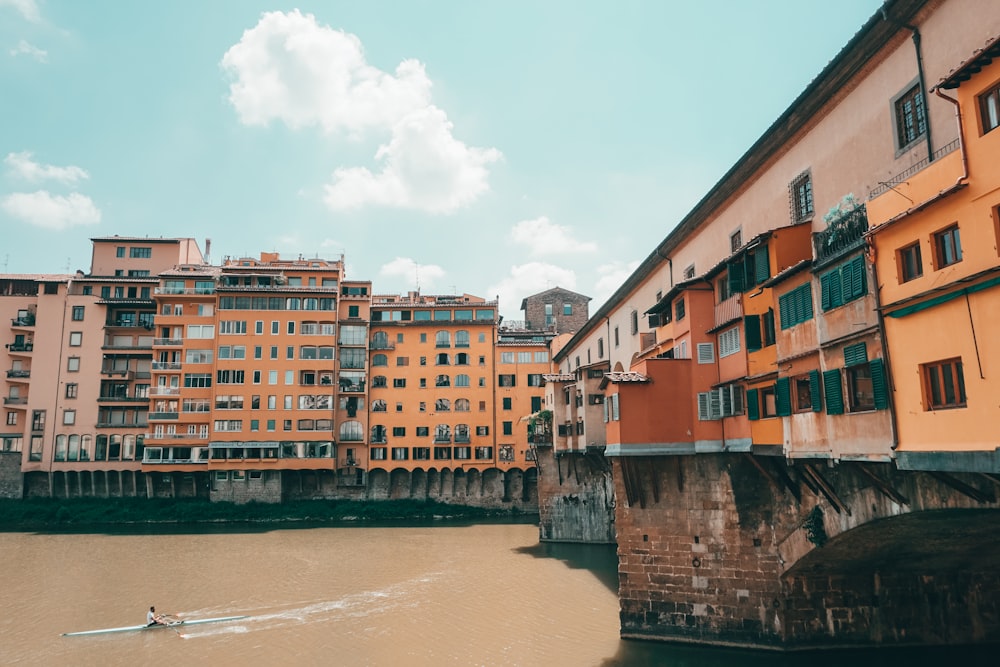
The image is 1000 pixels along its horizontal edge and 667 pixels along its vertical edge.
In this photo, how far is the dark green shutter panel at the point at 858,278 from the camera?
12461 mm

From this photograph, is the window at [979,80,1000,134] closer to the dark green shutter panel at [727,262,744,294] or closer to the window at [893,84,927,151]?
the window at [893,84,927,151]

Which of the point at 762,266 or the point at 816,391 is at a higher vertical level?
the point at 762,266

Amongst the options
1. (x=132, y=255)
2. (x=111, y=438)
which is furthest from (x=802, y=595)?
(x=132, y=255)

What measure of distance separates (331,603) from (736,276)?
885 inches

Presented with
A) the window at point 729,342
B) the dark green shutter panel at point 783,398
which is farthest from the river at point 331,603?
the window at point 729,342

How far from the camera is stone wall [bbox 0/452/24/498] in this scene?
191 feet

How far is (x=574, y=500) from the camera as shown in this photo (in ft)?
146

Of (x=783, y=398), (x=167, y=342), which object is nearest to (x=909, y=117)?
(x=783, y=398)

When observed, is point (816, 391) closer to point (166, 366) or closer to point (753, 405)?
point (753, 405)

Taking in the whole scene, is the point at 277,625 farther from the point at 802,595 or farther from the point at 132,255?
the point at 132,255

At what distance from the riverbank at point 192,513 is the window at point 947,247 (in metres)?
51.3

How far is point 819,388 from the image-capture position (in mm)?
14539

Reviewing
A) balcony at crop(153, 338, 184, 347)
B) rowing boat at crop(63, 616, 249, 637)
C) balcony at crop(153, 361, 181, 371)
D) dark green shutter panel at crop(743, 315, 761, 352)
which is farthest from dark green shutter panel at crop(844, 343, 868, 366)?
balcony at crop(153, 338, 184, 347)

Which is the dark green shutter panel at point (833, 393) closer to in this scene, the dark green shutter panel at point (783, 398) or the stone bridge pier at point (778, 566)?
the dark green shutter panel at point (783, 398)
